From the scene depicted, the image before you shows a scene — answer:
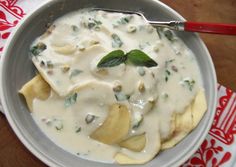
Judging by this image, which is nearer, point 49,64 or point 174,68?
point 49,64

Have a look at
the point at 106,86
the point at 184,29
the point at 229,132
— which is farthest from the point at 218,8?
the point at 106,86

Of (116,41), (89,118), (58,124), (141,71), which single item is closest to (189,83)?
(141,71)

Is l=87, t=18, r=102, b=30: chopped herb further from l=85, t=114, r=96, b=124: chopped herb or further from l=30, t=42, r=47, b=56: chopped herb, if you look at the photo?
l=85, t=114, r=96, b=124: chopped herb

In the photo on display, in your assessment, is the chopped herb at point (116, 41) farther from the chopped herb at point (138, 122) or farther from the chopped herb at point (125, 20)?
the chopped herb at point (138, 122)

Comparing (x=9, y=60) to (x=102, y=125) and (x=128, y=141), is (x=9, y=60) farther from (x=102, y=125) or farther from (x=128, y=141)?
(x=128, y=141)

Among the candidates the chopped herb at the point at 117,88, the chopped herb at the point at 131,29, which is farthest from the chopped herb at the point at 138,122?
the chopped herb at the point at 131,29

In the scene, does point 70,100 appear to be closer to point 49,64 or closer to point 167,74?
point 49,64

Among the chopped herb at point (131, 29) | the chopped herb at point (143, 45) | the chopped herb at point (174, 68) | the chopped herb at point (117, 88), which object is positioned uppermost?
the chopped herb at point (131, 29)
